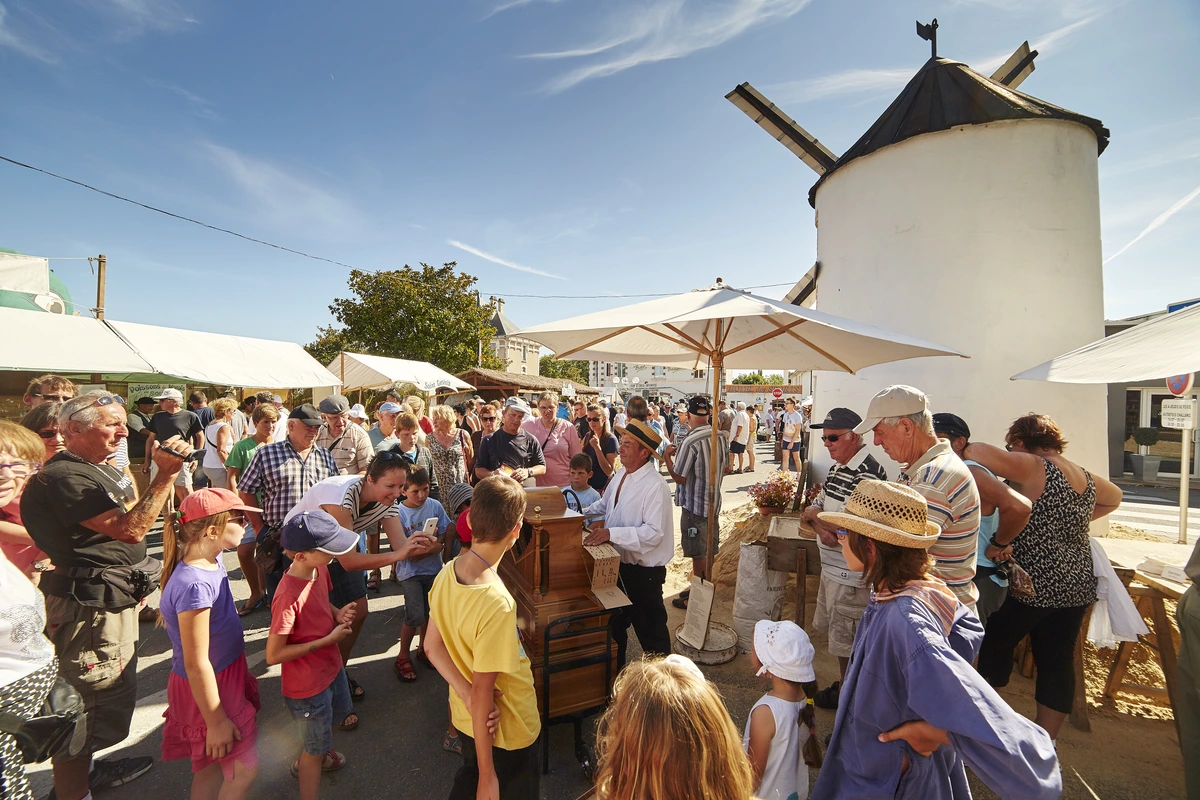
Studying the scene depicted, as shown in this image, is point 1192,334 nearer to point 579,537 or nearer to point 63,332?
point 579,537

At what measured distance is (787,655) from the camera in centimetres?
205

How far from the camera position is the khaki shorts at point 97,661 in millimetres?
2322

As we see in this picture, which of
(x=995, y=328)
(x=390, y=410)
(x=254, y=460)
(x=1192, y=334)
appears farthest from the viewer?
(x=390, y=410)

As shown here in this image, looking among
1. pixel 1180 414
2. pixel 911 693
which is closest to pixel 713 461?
pixel 911 693

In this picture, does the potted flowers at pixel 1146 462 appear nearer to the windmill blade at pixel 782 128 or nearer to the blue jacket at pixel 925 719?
the windmill blade at pixel 782 128

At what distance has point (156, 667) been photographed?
12.7 ft

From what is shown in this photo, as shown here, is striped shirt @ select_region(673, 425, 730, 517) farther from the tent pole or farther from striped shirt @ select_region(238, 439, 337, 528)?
striped shirt @ select_region(238, 439, 337, 528)

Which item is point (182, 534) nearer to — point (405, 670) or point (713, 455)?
point (405, 670)

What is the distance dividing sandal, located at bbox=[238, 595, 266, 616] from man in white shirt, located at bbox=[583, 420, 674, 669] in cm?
385

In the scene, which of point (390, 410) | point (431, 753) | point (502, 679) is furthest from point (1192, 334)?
point (390, 410)

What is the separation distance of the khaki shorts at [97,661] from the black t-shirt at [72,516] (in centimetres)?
7

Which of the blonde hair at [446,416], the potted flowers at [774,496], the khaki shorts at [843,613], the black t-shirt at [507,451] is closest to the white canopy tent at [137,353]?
the blonde hair at [446,416]

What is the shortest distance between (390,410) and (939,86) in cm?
869

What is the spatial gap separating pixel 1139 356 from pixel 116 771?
20.1 ft
